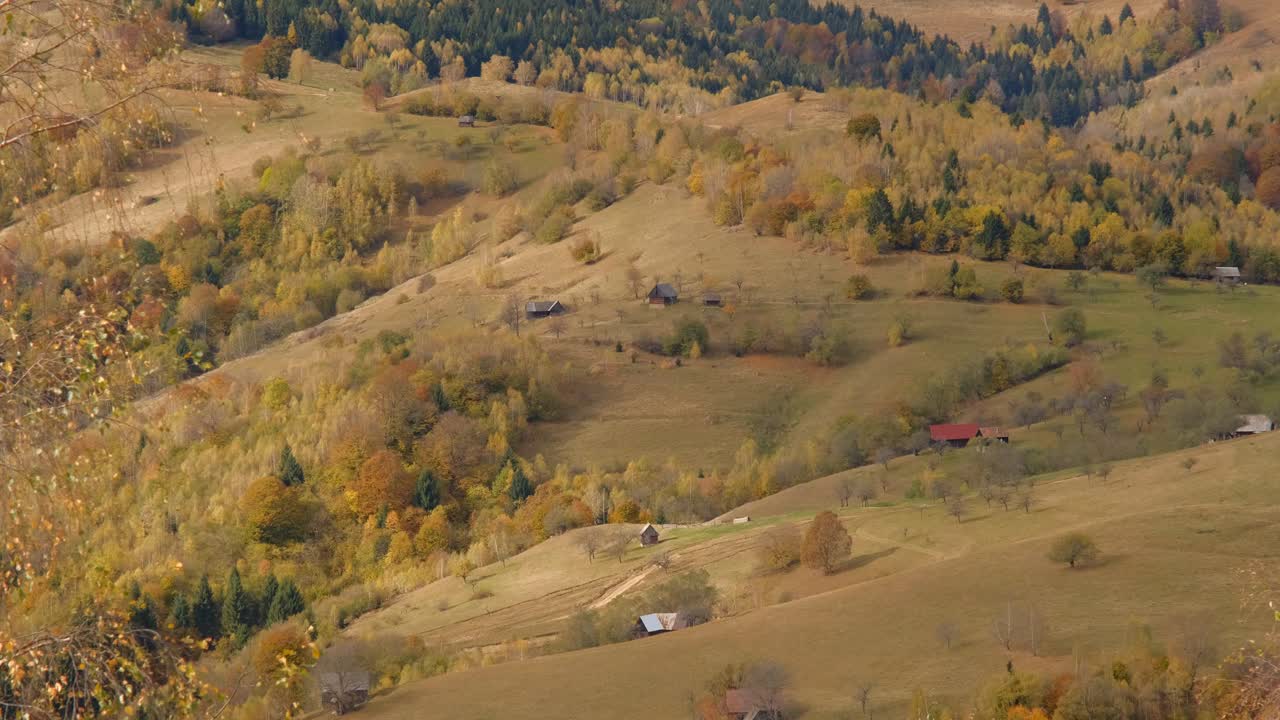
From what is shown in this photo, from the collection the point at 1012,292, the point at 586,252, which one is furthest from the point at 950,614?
the point at 586,252

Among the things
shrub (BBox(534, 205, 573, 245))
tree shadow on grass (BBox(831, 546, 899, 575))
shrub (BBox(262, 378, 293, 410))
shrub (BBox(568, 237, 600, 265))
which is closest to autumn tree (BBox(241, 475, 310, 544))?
shrub (BBox(262, 378, 293, 410))

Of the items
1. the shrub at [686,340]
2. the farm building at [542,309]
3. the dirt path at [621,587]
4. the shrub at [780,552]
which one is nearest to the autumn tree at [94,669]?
the shrub at [780,552]

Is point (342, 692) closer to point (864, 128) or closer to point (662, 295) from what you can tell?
point (662, 295)

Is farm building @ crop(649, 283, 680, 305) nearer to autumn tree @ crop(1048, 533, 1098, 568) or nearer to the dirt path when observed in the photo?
the dirt path

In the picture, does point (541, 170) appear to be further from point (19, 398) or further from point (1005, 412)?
point (19, 398)

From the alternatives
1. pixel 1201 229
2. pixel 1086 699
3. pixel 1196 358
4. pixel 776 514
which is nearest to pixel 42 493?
pixel 1086 699

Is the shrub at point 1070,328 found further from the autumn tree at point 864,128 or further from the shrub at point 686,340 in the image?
the autumn tree at point 864,128
